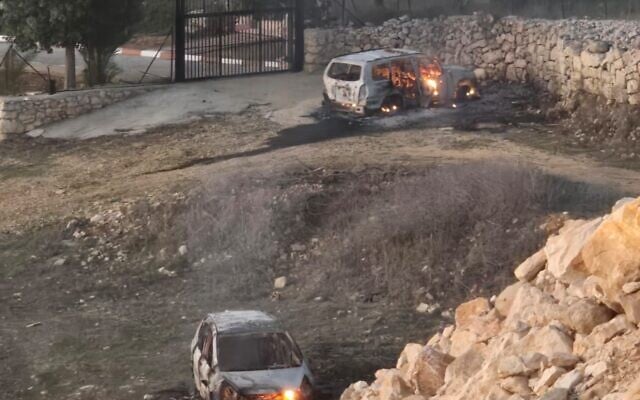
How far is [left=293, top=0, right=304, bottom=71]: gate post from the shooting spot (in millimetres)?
31234

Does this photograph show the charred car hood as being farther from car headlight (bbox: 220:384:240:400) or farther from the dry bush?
the dry bush

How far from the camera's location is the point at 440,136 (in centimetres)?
2338

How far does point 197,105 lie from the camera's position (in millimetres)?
27891

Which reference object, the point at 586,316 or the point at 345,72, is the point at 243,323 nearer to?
the point at 586,316

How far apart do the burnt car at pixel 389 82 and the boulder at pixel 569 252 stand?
15092 mm

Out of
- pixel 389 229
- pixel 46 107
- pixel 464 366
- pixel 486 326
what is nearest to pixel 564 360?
pixel 464 366

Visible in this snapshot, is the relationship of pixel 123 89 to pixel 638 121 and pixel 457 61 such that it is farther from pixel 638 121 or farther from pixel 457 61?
pixel 638 121

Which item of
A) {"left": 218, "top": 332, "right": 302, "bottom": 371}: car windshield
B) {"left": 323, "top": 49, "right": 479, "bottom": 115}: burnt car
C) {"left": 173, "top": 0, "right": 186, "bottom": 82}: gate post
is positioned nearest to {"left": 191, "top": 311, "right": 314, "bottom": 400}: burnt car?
{"left": 218, "top": 332, "right": 302, "bottom": 371}: car windshield

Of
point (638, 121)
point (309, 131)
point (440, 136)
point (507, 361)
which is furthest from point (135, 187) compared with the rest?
point (507, 361)

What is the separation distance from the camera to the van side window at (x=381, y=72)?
82.6 feet

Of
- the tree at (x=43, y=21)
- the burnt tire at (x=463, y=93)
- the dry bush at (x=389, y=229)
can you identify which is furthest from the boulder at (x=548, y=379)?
the tree at (x=43, y=21)

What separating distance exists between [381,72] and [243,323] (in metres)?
12.7

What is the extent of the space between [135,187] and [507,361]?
14.2m

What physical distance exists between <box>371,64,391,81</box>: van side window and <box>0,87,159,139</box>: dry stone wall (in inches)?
281
